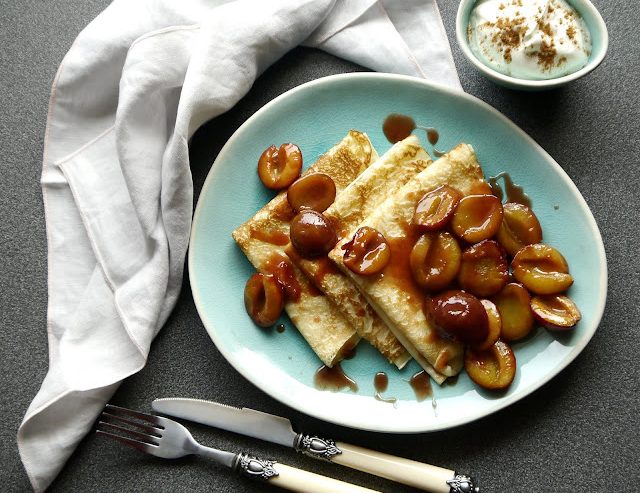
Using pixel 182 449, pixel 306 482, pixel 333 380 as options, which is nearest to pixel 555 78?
pixel 333 380

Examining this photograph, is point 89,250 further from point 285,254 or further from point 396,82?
point 396,82

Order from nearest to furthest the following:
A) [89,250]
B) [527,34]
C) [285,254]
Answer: [527,34] < [285,254] < [89,250]

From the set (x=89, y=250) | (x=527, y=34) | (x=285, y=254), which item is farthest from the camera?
(x=89, y=250)

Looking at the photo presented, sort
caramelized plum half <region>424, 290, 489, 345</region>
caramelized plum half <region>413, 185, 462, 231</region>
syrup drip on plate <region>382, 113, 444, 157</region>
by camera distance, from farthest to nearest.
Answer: syrup drip on plate <region>382, 113, 444, 157</region> → caramelized plum half <region>413, 185, 462, 231</region> → caramelized plum half <region>424, 290, 489, 345</region>

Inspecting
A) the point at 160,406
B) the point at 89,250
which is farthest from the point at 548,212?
the point at 89,250

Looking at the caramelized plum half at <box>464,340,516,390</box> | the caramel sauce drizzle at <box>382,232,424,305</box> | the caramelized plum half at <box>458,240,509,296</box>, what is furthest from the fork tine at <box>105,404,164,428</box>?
the caramelized plum half at <box>458,240,509,296</box>

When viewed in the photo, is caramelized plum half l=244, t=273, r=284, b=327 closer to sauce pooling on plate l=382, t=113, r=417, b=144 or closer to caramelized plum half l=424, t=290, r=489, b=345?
caramelized plum half l=424, t=290, r=489, b=345

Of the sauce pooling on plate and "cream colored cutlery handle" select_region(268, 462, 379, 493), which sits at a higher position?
the sauce pooling on plate

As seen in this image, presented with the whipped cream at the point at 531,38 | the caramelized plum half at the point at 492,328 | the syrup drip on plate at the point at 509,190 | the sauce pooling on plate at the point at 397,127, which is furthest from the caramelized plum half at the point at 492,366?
the whipped cream at the point at 531,38
